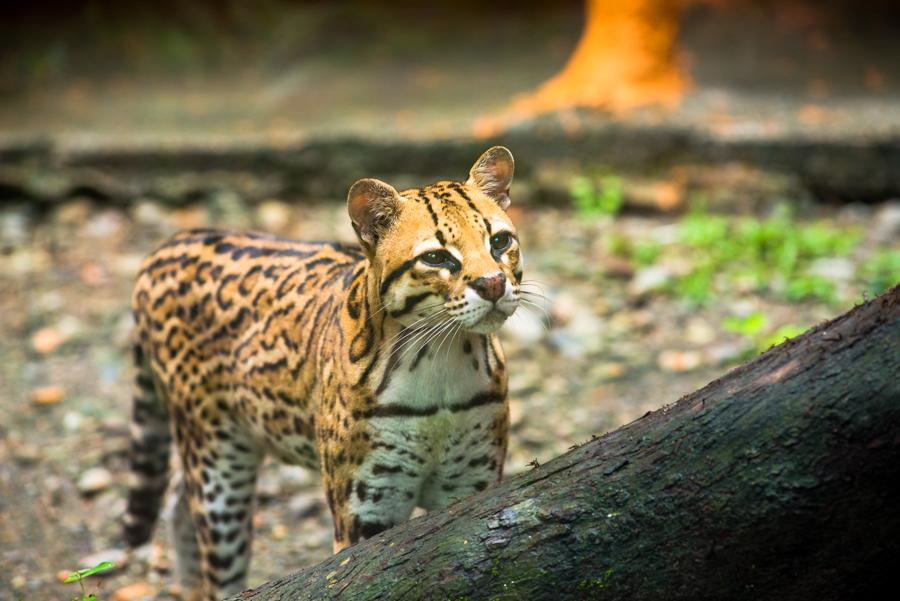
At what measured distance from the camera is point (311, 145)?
29.6 ft

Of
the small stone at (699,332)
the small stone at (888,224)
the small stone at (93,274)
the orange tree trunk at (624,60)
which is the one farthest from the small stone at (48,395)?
the small stone at (888,224)

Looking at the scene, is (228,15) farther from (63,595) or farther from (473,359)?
(473,359)

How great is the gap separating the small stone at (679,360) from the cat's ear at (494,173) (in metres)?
3.21

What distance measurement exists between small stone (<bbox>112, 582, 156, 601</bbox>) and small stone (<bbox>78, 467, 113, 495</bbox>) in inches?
33.6

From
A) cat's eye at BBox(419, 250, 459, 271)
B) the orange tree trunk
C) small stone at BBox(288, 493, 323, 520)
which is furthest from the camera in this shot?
the orange tree trunk

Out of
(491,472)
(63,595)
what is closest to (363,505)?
(491,472)

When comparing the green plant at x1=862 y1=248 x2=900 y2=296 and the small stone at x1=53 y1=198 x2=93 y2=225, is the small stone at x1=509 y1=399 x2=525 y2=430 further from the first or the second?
the small stone at x1=53 y1=198 x2=93 y2=225

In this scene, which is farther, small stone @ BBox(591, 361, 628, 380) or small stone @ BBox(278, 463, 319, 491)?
small stone @ BBox(591, 361, 628, 380)

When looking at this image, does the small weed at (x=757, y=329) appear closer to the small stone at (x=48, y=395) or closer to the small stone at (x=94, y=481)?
the small stone at (x=94, y=481)

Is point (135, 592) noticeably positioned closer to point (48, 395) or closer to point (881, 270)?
point (48, 395)

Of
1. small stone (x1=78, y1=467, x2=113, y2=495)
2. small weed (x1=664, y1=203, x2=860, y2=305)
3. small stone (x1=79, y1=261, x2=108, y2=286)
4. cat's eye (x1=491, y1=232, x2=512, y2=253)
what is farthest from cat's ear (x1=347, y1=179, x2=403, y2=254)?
small stone (x1=79, y1=261, x2=108, y2=286)

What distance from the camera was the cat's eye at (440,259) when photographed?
3.32m

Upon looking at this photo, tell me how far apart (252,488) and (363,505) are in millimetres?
1006

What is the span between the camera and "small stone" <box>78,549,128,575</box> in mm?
5250
